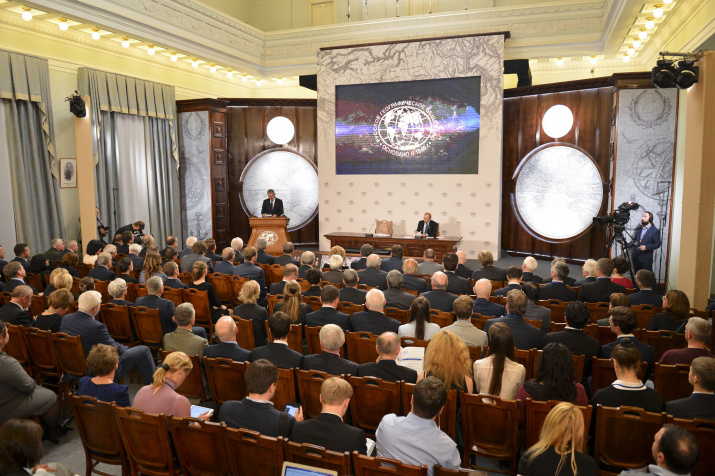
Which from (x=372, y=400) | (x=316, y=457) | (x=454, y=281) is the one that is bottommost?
(x=372, y=400)

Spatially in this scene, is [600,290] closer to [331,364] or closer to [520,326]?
[520,326]

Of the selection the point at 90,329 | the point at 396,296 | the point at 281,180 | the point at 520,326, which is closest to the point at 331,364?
the point at 520,326

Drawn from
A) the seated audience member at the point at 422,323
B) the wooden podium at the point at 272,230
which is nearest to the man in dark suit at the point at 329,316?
the seated audience member at the point at 422,323

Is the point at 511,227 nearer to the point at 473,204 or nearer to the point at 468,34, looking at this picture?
the point at 473,204

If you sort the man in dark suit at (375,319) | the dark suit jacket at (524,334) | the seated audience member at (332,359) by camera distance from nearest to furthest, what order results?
1. the seated audience member at (332,359)
2. the dark suit jacket at (524,334)
3. the man in dark suit at (375,319)

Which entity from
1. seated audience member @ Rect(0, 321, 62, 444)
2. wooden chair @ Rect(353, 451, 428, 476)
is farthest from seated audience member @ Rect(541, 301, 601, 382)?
seated audience member @ Rect(0, 321, 62, 444)

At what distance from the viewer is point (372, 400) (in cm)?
355

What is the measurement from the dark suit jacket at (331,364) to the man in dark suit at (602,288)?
3.58 metres

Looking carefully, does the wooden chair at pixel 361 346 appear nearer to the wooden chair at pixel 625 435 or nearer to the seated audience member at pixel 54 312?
the wooden chair at pixel 625 435

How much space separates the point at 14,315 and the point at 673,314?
6.55 meters

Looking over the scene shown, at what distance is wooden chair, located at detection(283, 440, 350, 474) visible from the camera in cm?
257

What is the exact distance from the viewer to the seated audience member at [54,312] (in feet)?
15.6

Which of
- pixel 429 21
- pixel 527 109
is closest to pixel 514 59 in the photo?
pixel 527 109

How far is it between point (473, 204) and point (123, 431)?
33.1 feet
